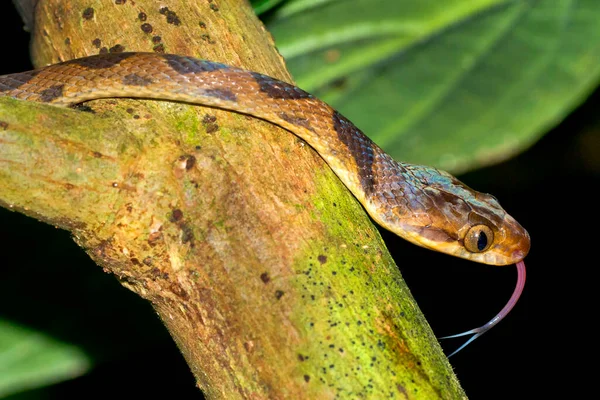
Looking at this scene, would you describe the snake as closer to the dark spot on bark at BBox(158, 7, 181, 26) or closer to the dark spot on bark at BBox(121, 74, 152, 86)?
the dark spot on bark at BBox(121, 74, 152, 86)

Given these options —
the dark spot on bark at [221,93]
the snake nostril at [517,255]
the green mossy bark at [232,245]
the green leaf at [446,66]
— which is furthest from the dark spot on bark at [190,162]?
the snake nostril at [517,255]

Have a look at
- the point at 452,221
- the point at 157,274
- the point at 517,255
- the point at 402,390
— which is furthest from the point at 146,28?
the point at 517,255

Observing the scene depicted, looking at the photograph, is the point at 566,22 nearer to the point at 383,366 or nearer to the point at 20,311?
the point at 383,366

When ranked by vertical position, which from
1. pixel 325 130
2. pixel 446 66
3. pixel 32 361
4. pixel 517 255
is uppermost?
pixel 325 130

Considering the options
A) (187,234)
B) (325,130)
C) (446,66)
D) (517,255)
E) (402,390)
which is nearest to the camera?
(402,390)

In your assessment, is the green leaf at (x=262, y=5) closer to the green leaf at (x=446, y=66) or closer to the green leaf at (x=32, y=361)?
the green leaf at (x=446, y=66)

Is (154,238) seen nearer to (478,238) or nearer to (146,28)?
(146,28)
